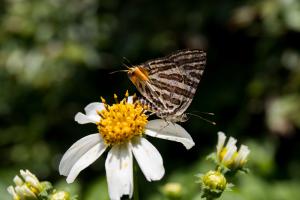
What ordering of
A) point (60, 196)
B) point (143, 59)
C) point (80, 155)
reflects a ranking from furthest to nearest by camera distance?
point (143, 59) < point (80, 155) < point (60, 196)

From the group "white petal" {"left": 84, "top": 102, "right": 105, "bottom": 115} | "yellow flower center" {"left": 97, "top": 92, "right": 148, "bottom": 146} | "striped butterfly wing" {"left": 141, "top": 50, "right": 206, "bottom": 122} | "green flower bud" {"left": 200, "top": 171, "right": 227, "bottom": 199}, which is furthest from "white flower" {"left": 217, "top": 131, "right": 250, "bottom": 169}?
"white petal" {"left": 84, "top": 102, "right": 105, "bottom": 115}

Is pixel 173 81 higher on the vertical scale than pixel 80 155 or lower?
higher

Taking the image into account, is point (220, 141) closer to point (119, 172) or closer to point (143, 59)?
point (119, 172)

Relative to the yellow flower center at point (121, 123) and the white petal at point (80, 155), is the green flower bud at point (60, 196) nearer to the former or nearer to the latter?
the white petal at point (80, 155)

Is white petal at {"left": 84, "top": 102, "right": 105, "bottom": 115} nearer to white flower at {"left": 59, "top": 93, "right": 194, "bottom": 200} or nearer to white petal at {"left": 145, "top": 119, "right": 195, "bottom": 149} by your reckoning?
white flower at {"left": 59, "top": 93, "right": 194, "bottom": 200}

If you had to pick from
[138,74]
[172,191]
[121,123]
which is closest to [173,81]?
[138,74]

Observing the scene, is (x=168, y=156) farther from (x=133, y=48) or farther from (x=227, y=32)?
(x=227, y=32)

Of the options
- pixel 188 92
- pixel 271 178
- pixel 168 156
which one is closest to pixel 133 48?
pixel 168 156

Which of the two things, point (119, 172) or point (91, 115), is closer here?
point (119, 172)
